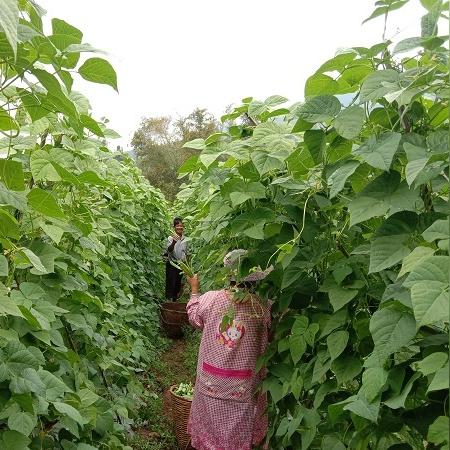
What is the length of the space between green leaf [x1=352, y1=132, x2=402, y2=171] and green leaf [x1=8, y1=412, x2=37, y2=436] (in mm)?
1105

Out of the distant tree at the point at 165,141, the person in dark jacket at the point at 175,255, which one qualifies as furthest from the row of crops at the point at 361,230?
the distant tree at the point at 165,141

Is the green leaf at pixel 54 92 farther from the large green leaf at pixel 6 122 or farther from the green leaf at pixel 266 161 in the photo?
the green leaf at pixel 266 161

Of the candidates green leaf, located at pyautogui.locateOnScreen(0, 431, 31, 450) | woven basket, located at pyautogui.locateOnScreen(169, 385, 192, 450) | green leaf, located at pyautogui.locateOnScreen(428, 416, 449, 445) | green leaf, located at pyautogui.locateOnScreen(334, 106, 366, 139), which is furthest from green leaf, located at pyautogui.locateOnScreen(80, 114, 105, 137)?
woven basket, located at pyautogui.locateOnScreen(169, 385, 192, 450)

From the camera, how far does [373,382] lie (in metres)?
1.18

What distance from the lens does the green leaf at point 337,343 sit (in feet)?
5.07

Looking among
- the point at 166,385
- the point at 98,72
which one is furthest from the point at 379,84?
the point at 166,385

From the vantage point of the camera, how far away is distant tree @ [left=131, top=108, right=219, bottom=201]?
85.4 ft

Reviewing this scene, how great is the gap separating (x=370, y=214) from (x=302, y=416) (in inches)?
36.2

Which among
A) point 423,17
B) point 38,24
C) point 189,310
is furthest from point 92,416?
point 423,17

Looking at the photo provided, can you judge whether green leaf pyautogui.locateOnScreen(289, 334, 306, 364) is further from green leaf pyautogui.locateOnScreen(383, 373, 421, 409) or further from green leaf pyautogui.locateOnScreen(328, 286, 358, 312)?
green leaf pyautogui.locateOnScreen(383, 373, 421, 409)

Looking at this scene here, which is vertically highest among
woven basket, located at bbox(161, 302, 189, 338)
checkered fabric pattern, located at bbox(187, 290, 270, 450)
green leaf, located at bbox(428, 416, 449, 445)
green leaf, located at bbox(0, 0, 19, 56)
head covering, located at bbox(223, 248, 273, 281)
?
green leaf, located at bbox(0, 0, 19, 56)

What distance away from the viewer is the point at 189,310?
313 cm

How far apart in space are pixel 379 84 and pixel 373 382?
66 cm

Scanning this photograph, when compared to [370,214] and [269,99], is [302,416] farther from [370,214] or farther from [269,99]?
[269,99]
